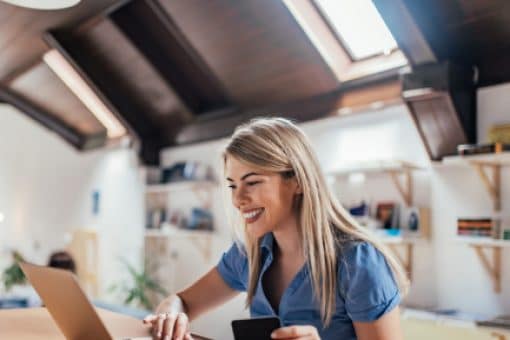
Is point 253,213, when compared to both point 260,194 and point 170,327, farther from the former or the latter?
point 170,327

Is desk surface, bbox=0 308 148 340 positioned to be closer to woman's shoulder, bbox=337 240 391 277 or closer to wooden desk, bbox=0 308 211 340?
wooden desk, bbox=0 308 211 340

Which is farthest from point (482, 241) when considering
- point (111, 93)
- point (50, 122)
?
point (50, 122)

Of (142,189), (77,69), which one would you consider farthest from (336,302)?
(142,189)

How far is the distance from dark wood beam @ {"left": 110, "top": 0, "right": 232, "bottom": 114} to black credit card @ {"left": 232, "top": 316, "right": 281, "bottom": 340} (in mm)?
3663

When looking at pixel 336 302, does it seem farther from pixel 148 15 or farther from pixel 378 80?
pixel 148 15

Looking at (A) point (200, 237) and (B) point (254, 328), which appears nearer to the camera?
(B) point (254, 328)

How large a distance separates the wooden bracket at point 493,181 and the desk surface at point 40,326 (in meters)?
2.20

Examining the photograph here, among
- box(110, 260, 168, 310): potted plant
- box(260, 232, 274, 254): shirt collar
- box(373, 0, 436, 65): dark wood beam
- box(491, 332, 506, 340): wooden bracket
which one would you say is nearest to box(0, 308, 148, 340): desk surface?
box(260, 232, 274, 254): shirt collar

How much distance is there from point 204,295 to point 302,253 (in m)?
0.41

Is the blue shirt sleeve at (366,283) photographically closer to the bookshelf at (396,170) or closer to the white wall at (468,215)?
the white wall at (468,215)

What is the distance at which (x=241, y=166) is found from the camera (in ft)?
4.95

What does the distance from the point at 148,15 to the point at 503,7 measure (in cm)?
277

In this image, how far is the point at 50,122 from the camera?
7117 mm

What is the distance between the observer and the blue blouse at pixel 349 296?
1.36 metres
